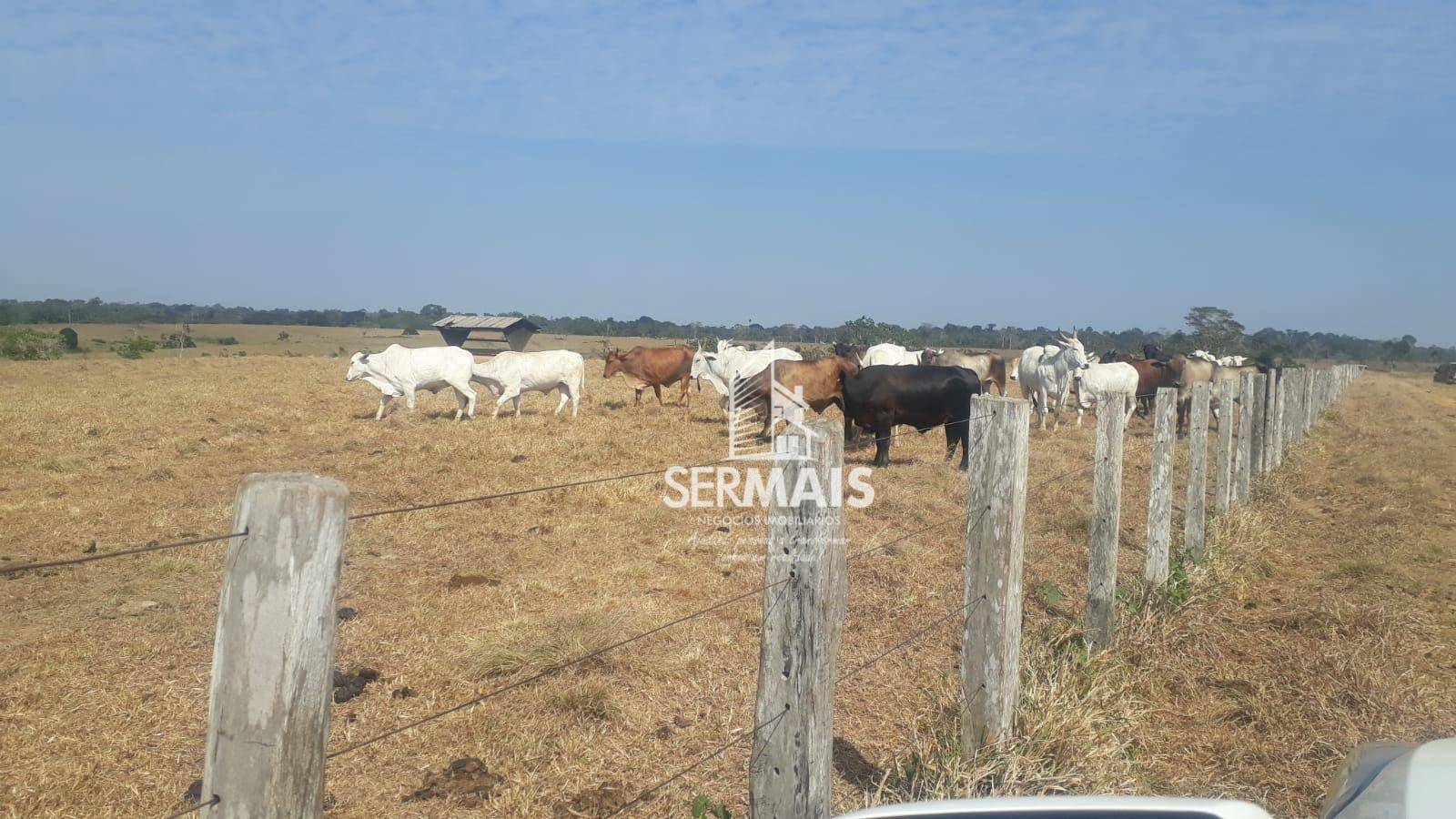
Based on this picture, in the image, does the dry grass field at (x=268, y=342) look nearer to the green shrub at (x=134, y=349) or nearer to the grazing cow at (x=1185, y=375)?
the green shrub at (x=134, y=349)

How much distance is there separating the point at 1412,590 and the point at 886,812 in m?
6.94

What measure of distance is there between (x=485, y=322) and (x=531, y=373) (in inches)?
674

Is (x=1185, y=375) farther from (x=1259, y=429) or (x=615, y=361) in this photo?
(x=615, y=361)

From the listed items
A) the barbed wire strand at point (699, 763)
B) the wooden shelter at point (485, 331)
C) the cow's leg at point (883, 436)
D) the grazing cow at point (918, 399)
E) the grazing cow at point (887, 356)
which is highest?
the wooden shelter at point (485, 331)

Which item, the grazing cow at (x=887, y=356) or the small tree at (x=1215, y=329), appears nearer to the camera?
the grazing cow at (x=887, y=356)

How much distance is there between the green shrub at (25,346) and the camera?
26750 millimetres

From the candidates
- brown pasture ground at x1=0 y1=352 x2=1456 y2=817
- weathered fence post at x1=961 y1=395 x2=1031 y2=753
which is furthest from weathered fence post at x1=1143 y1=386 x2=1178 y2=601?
weathered fence post at x1=961 y1=395 x2=1031 y2=753

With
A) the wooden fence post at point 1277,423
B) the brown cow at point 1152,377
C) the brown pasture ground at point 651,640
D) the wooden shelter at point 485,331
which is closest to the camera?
the brown pasture ground at point 651,640

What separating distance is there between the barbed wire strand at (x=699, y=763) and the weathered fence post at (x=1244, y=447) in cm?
663

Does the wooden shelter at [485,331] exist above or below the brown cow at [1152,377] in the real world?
above

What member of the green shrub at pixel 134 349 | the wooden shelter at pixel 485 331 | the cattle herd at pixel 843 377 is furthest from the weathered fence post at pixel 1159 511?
the green shrub at pixel 134 349

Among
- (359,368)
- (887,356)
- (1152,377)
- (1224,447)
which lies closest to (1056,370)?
(1152,377)

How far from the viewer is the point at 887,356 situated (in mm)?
20531

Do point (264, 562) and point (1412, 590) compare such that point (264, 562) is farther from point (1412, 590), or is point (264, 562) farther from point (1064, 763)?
point (1412, 590)
